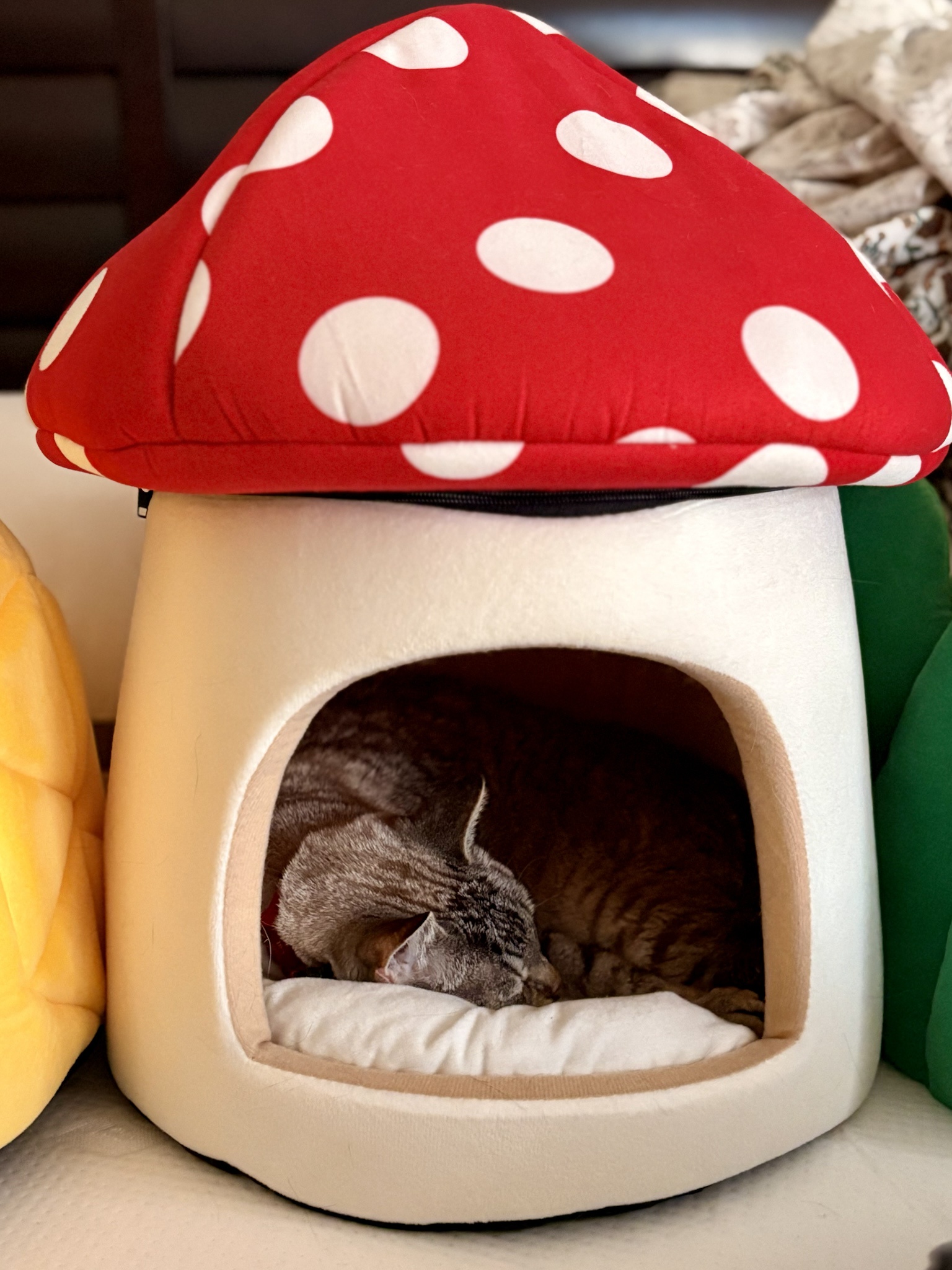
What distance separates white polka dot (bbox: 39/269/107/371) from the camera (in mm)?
943

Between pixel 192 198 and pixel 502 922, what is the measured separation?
0.80 metres

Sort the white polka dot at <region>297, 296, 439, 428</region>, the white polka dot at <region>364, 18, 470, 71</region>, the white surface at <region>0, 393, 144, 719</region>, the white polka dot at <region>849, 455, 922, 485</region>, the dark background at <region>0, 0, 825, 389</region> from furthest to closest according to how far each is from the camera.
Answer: the dark background at <region>0, 0, 825, 389</region> → the white surface at <region>0, 393, 144, 719</region> → the white polka dot at <region>364, 18, 470, 71</region> → the white polka dot at <region>849, 455, 922, 485</region> → the white polka dot at <region>297, 296, 439, 428</region>

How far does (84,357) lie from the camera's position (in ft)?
2.89

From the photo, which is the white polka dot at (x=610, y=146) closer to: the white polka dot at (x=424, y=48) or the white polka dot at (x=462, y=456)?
the white polka dot at (x=424, y=48)

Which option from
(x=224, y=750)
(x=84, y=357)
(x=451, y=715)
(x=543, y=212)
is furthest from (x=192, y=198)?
(x=451, y=715)

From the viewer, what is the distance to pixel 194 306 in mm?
820

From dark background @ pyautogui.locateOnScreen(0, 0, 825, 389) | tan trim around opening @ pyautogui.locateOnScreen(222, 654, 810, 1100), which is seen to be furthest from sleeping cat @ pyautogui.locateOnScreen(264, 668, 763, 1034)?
dark background @ pyautogui.locateOnScreen(0, 0, 825, 389)

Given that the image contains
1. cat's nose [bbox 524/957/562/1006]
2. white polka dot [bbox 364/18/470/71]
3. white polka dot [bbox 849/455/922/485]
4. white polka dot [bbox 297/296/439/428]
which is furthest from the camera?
cat's nose [bbox 524/957/562/1006]

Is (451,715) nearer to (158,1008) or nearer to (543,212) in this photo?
(158,1008)

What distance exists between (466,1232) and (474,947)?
0.93 ft

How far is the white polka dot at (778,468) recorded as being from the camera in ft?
2.65

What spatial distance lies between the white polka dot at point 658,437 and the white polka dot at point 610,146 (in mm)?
277

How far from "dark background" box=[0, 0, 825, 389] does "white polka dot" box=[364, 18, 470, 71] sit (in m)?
1.23

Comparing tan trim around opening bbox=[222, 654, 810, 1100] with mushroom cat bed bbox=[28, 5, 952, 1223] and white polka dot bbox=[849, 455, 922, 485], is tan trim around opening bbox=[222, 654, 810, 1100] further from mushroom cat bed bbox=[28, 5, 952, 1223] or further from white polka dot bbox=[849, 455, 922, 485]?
white polka dot bbox=[849, 455, 922, 485]
